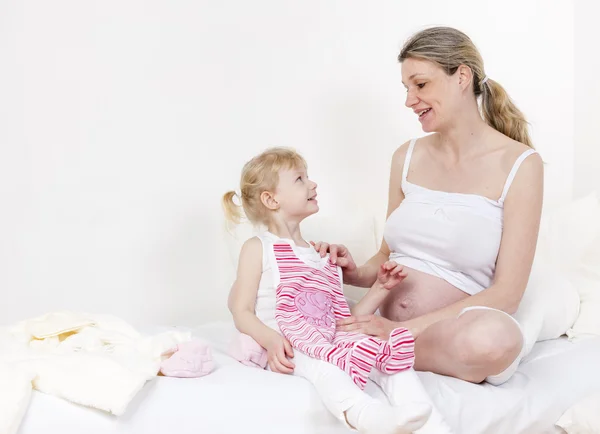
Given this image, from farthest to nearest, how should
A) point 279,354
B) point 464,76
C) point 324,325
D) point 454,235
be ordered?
point 464,76
point 454,235
point 324,325
point 279,354

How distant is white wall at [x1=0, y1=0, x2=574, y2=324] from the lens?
2461mm

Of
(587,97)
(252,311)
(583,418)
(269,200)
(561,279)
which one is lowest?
(583,418)

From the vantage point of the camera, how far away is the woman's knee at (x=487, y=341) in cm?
170

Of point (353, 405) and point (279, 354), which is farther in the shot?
point (279, 354)

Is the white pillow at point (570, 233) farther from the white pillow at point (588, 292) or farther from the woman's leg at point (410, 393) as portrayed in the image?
the woman's leg at point (410, 393)

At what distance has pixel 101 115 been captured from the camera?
100 inches

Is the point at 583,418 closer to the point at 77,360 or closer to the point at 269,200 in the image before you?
the point at 269,200

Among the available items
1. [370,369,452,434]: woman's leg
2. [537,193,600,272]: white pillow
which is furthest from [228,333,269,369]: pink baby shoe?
[537,193,600,272]: white pillow

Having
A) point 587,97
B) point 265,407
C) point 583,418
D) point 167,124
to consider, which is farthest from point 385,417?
point 587,97

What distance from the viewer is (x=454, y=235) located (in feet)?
6.70

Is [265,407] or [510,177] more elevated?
[510,177]

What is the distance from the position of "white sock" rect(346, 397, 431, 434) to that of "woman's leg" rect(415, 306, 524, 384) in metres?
0.30

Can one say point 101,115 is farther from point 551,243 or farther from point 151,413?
point 551,243

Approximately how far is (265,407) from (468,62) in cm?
110
